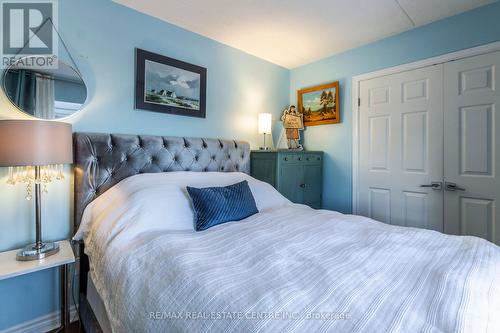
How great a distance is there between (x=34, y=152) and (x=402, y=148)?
2885mm

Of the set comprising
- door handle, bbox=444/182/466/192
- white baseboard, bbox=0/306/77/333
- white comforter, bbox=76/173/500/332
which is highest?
door handle, bbox=444/182/466/192

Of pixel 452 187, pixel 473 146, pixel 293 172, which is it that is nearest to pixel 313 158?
pixel 293 172

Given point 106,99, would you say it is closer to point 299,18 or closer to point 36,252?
point 36,252

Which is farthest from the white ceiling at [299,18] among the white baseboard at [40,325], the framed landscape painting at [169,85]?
the white baseboard at [40,325]

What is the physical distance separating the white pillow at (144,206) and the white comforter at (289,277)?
0.01 meters

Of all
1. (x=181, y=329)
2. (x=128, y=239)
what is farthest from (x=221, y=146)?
(x=181, y=329)

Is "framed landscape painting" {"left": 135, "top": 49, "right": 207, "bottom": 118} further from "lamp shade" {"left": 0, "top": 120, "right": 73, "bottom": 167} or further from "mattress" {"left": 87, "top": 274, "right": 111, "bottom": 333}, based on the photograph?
"mattress" {"left": 87, "top": 274, "right": 111, "bottom": 333}

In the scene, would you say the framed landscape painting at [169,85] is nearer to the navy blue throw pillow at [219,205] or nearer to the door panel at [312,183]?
the navy blue throw pillow at [219,205]

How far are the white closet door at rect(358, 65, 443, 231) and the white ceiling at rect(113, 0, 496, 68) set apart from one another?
46 cm

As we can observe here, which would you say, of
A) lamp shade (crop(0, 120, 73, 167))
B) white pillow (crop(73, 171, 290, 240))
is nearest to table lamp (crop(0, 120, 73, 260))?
lamp shade (crop(0, 120, 73, 167))

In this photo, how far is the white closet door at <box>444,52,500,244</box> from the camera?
1.95 m

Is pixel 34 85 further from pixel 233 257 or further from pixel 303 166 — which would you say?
pixel 303 166

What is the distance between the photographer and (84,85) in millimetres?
1735

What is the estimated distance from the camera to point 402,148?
2422 mm
